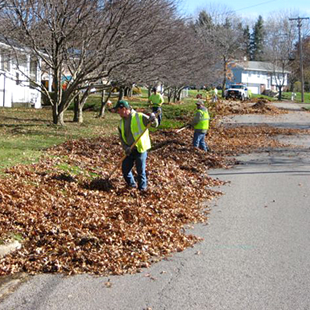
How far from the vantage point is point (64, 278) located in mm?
5918

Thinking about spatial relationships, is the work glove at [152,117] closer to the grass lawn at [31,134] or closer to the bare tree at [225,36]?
the grass lawn at [31,134]

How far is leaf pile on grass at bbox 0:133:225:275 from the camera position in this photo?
21.0 ft

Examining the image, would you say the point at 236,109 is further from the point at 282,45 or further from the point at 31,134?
the point at 282,45

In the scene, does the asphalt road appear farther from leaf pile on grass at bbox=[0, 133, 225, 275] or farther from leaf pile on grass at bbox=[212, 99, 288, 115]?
leaf pile on grass at bbox=[212, 99, 288, 115]

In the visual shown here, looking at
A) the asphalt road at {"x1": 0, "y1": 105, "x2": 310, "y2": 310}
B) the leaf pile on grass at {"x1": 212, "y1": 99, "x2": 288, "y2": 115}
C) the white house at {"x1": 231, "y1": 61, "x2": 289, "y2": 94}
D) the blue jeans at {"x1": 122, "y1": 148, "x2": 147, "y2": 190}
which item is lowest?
the asphalt road at {"x1": 0, "y1": 105, "x2": 310, "y2": 310}

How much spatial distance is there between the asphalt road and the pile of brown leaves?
32 centimetres

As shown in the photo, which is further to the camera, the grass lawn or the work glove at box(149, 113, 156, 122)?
→ the grass lawn

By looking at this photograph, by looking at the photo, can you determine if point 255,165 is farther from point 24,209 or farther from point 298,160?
point 24,209

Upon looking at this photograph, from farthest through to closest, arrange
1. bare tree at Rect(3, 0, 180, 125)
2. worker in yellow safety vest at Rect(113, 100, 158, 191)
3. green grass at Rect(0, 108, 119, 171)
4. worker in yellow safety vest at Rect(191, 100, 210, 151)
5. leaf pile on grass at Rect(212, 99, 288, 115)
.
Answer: leaf pile on grass at Rect(212, 99, 288, 115) < bare tree at Rect(3, 0, 180, 125) < worker in yellow safety vest at Rect(191, 100, 210, 151) < green grass at Rect(0, 108, 119, 171) < worker in yellow safety vest at Rect(113, 100, 158, 191)

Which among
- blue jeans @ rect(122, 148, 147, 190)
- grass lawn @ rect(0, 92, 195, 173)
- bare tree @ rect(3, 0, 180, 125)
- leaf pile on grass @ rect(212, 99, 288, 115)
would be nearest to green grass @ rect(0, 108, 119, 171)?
grass lawn @ rect(0, 92, 195, 173)

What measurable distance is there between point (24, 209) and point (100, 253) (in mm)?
1862

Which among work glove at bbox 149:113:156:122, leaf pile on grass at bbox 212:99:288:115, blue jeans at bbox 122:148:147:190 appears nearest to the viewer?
work glove at bbox 149:113:156:122

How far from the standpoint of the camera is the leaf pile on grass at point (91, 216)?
21.0 ft

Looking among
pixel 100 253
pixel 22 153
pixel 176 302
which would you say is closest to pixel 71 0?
pixel 22 153
